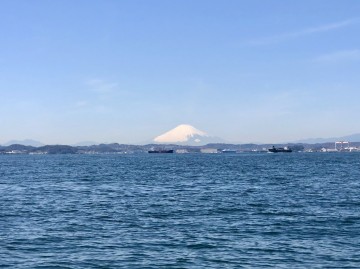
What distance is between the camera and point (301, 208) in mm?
53062

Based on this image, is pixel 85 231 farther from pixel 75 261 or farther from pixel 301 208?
pixel 301 208

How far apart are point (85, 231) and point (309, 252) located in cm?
1645

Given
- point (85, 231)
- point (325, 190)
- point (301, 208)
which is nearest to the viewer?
point (85, 231)

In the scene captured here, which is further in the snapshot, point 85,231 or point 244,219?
point 244,219

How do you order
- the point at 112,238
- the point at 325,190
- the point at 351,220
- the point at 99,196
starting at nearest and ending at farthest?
the point at 112,238 → the point at 351,220 → the point at 99,196 → the point at 325,190

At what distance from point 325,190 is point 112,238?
140ft

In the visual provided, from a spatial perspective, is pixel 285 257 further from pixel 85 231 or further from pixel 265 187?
pixel 265 187

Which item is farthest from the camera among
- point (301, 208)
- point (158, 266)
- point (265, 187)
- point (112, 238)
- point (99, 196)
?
point (265, 187)

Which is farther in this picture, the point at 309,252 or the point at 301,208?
the point at 301,208

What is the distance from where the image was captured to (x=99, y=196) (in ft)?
224

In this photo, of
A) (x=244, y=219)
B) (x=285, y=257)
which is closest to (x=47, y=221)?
(x=244, y=219)

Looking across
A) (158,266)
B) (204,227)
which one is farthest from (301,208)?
(158,266)

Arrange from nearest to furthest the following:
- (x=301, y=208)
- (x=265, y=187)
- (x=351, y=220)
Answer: (x=351, y=220) < (x=301, y=208) < (x=265, y=187)

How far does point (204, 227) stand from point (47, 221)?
522 inches
